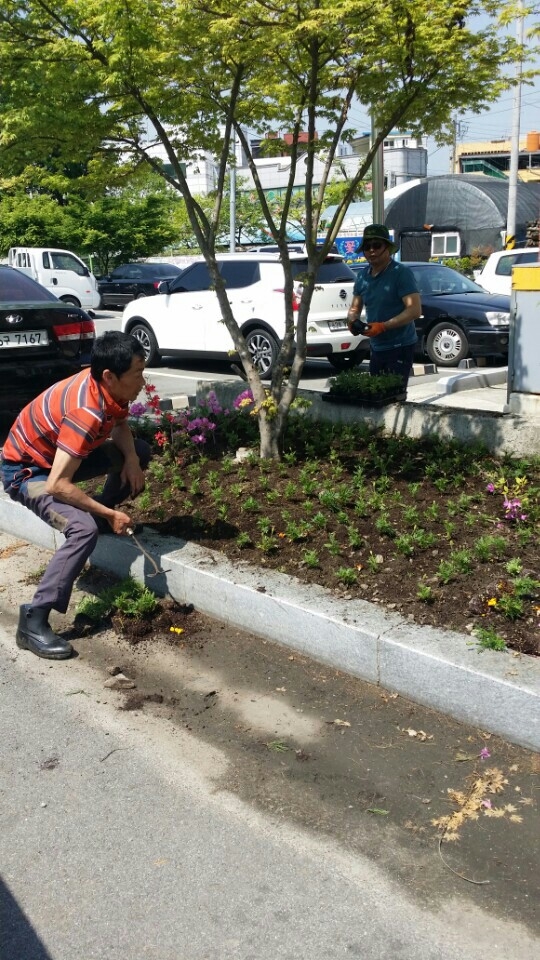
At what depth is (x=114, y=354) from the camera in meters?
4.19

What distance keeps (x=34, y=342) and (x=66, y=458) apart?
4.38 meters

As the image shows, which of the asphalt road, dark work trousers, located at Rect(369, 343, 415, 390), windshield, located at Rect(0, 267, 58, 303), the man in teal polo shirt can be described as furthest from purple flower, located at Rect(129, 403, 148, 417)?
the asphalt road

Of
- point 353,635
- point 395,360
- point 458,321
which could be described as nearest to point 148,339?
point 458,321

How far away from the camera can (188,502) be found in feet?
18.1

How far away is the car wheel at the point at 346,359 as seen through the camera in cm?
1317

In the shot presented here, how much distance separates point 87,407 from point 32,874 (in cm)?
218

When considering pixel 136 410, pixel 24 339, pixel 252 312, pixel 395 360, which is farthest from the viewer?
pixel 252 312

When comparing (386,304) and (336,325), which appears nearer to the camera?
(386,304)

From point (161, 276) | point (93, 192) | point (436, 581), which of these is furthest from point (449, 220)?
point (436, 581)

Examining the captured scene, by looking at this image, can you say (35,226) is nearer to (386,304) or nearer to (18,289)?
(18,289)

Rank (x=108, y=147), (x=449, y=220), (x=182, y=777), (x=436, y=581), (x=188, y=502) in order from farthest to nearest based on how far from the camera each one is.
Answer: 1. (x=449, y=220)
2. (x=108, y=147)
3. (x=188, y=502)
4. (x=436, y=581)
5. (x=182, y=777)

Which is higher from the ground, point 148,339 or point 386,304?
point 386,304

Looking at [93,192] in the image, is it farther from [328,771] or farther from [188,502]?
[328,771]

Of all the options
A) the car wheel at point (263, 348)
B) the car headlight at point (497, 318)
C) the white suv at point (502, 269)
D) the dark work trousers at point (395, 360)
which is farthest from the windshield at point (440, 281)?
the dark work trousers at point (395, 360)
